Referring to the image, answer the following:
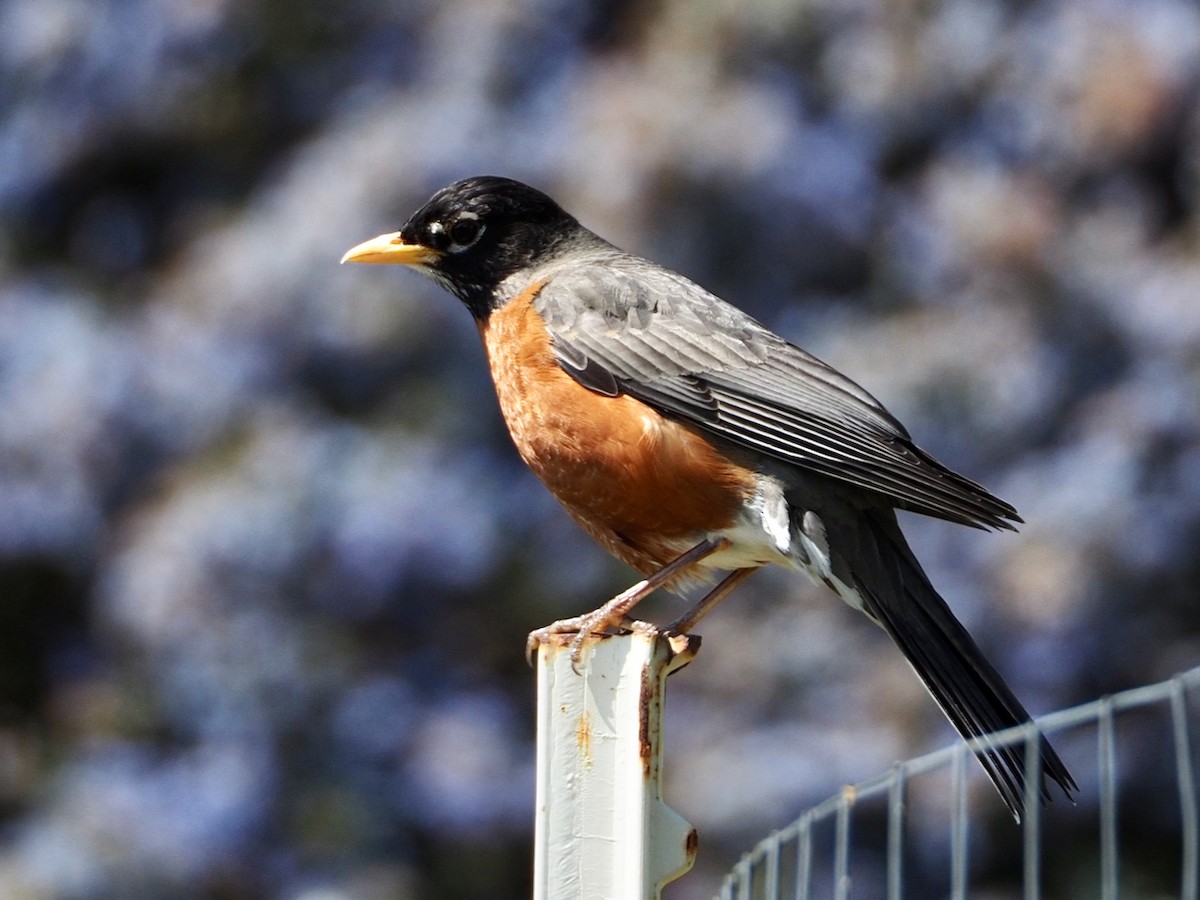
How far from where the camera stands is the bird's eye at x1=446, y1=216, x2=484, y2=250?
452 centimetres

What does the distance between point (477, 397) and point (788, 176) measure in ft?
4.66

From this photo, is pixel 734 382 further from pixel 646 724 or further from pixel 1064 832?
pixel 1064 832

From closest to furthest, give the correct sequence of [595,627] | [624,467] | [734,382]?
[595,627] < [624,467] < [734,382]

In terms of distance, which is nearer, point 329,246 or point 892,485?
point 892,485

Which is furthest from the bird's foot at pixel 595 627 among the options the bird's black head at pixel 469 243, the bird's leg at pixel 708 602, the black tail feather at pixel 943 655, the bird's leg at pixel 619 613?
the bird's black head at pixel 469 243

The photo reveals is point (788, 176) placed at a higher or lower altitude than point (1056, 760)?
higher

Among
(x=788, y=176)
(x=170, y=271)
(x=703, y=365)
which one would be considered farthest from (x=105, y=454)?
(x=703, y=365)

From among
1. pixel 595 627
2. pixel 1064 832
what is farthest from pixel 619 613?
pixel 1064 832

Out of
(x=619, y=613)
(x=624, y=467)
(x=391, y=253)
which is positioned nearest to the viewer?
(x=619, y=613)

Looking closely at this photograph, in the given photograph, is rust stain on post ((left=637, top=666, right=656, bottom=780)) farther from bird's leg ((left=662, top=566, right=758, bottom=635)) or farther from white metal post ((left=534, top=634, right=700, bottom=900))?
bird's leg ((left=662, top=566, right=758, bottom=635))

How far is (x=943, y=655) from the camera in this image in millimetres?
3289

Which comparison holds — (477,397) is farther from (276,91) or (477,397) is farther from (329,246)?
(276,91)

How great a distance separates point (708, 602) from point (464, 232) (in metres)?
1.36

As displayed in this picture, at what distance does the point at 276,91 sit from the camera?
287 inches
